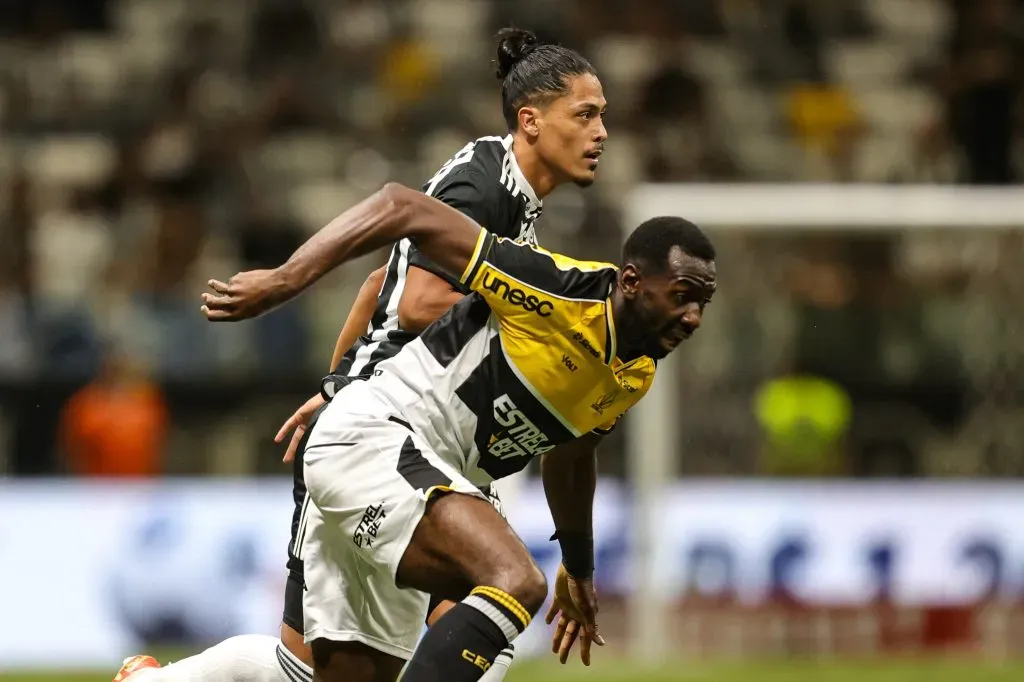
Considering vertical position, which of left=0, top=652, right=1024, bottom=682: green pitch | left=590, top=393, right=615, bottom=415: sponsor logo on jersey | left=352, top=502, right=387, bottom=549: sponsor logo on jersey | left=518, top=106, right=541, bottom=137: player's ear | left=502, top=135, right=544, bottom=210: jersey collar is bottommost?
left=0, top=652, right=1024, bottom=682: green pitch

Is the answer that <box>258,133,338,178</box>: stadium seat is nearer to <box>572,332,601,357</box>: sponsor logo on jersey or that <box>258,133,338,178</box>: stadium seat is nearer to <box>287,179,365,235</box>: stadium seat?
<box>287,179,365,235</box>: stadium seat

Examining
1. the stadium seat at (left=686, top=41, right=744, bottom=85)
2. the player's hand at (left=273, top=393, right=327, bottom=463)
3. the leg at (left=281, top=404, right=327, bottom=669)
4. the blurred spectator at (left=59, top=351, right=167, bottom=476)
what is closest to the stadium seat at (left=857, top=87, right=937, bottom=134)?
the stadium seat at (left=686, top=41, right=744, bottom=85)

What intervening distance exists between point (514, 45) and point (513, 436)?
4.64 feet

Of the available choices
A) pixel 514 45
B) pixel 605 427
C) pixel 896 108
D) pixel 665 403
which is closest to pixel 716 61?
pixel 896 108

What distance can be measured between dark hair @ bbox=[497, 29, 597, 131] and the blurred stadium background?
17.4ft

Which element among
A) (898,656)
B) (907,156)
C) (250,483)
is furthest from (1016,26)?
(250,483)

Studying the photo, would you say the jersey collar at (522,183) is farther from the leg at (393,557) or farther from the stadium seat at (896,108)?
the stadium seat at (896,108)

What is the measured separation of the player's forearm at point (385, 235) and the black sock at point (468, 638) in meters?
0.93

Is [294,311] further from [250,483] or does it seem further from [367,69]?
[367,69]

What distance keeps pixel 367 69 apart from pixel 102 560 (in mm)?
6173

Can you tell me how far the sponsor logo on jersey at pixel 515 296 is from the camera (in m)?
4.80

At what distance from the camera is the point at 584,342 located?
193 inches

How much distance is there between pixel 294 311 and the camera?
12.4 meters

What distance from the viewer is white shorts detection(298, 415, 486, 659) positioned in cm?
480
